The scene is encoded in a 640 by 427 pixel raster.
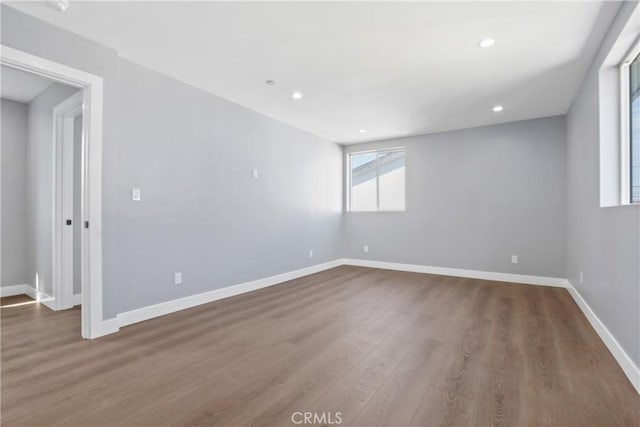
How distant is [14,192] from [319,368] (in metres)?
4.66

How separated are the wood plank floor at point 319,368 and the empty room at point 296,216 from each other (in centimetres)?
2

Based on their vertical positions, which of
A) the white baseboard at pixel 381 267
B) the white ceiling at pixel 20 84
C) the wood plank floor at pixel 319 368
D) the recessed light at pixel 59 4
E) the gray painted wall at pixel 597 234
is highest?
the white ceiling at pixel 20 84

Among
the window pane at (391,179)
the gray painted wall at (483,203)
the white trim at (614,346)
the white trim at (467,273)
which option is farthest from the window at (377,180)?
the white trim at (614,346)

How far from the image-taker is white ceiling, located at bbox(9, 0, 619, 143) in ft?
6.95

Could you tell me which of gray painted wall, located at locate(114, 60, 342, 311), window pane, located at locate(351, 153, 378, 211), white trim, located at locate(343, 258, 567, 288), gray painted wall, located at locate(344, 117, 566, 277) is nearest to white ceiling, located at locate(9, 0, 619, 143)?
gray painted wall, located at locate(114, 60, 342, 311)

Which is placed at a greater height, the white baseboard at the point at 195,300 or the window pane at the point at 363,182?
the window pane at the point at 363,182

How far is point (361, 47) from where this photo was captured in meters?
2.59

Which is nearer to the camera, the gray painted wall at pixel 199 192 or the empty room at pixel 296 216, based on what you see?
the empty room at pixel 296 216

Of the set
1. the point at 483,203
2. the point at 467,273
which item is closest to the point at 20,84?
the point at 483,203

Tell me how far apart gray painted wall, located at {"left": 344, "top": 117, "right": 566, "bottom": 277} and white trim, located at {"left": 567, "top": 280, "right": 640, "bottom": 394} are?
56.2 inches

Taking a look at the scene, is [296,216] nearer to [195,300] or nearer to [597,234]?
[195,300]

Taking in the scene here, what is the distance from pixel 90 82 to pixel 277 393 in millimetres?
2809

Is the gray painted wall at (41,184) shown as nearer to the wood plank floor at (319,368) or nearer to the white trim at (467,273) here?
the wood plank floor at (319,368)

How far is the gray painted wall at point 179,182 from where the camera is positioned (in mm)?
2609
